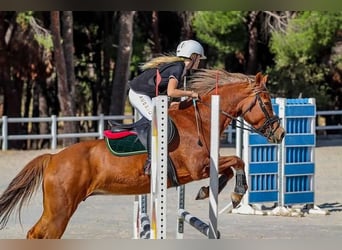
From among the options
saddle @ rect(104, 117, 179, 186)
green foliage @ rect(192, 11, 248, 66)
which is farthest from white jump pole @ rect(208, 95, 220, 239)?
green foliage @ rect(192, 11, 248, 66)

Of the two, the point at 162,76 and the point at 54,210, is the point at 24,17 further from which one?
the point at 54,210

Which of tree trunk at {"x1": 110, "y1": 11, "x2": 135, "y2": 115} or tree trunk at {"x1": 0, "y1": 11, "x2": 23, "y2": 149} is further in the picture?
tree trunk at {"x1": 0, "y1": 11, "x2": 23, "y2": 149}

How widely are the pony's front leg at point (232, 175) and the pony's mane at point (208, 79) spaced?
Answer: 0.81 m

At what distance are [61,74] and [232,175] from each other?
16.9m

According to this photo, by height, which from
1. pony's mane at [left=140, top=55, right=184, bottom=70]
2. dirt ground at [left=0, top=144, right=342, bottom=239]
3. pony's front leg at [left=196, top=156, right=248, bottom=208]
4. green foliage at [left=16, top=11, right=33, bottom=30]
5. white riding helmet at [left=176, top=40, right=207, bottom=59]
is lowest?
dirt ground at [left=0, top=144, right=342, bottom=239]

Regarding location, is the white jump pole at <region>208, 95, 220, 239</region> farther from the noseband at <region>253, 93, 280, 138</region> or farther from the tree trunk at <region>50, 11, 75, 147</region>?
the tree trunk at <region>50, 11, 75, 147</region>

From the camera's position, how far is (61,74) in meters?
24.0

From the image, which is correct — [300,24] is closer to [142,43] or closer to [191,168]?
[142,43]

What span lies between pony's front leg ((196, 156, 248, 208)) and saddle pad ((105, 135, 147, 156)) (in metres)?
0.62

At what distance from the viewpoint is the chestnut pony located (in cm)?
718

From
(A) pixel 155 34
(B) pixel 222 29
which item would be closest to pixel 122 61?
(B) pixel 222 29

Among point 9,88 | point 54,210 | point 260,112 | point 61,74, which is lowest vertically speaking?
point 54,210

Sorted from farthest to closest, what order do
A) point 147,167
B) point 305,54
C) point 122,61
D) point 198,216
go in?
1. point 305,54
2. point 122,61
3. point 198,216
4. point 147,167

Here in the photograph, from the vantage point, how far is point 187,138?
7.66 metres
